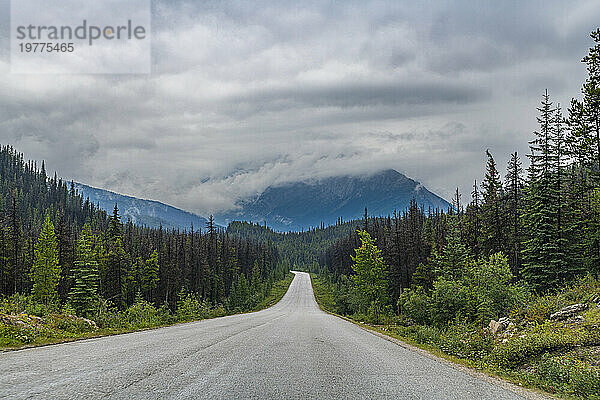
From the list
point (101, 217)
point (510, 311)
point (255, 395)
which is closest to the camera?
point (255, 395)

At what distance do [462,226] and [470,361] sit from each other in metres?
44.6

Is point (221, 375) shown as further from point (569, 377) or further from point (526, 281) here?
point (526, 281)

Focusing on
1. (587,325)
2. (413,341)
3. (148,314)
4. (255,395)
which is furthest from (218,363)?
(148,314)

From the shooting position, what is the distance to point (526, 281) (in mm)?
28531

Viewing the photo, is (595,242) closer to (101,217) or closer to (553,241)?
A: (553,241)

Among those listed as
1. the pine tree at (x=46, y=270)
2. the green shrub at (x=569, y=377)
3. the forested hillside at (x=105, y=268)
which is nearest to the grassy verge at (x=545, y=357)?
the green shrub at (x=569, y=377)

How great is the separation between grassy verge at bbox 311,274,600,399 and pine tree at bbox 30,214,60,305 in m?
49.0

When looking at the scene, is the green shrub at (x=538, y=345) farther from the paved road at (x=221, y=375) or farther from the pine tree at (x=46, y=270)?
the pine tree at (x=46, y=270)

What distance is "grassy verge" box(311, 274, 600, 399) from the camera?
28.3 feet

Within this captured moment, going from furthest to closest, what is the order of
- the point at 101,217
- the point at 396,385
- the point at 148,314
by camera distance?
the point at 101,217 < the point at 148,314 < the point at 396,385

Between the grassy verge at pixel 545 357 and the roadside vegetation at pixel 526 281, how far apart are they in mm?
28

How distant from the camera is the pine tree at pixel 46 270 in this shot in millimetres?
49434

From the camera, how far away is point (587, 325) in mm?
12484

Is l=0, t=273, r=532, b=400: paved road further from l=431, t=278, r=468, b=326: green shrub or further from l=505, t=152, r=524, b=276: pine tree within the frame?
l=505, t=152, r=524, b=276: pine tree
